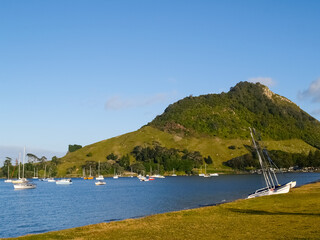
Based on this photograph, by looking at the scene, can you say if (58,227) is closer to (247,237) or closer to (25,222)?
(25,222)

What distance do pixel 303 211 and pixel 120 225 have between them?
21.0 metres

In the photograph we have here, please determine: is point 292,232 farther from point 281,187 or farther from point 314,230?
point 281,187

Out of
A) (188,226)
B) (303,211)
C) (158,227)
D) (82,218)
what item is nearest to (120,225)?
(158,227)

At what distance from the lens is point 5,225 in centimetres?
5975

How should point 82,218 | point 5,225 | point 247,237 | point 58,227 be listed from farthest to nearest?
point 82,218 < point 5,225 < point 58,227 < point 247,237

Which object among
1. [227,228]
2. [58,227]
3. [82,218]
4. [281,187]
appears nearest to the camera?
[227,228]

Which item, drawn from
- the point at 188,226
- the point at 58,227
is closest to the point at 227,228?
the point at 188,226

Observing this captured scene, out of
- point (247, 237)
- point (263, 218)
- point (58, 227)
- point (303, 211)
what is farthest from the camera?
point (58, 227)

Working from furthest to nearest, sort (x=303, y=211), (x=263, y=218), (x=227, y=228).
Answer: (x=303, y=211) < (x=263, y=218) < (x=227, y=228)

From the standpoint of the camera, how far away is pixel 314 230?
2805 centimetres

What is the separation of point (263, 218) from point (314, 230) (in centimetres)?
923

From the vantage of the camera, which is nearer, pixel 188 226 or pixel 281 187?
pixel 188 226

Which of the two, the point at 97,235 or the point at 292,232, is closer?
the point at 292,232

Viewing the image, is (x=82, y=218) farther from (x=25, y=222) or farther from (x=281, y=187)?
(x=281, y=187)
